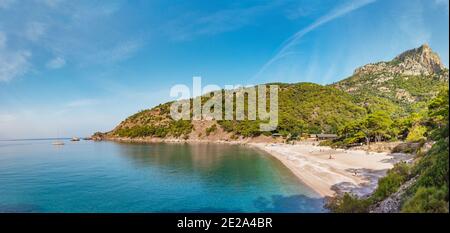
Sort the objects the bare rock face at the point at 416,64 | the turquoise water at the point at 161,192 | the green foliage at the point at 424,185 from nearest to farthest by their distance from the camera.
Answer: the green foliage at the point at 424,185 → the turquoise water at the point at 161,192 → the bare rock face at the point at 416,64

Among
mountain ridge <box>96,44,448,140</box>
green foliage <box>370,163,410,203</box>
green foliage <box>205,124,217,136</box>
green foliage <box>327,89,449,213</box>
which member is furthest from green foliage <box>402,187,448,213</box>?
green foliage <box>205,124,217,136</box>

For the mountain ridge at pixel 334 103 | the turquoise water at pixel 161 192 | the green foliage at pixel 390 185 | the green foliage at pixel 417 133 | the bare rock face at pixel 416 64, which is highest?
the bare rock face at pixel 416 64

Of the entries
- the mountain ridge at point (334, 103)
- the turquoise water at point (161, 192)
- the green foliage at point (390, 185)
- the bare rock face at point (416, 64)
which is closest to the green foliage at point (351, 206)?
the green foliage at point (390, 185)

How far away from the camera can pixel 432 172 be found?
8.95 m

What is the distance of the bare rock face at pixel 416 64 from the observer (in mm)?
149125

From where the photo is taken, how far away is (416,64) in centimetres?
15325

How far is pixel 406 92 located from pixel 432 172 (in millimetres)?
140405

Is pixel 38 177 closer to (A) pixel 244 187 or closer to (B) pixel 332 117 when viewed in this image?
(A) pixel 244 187

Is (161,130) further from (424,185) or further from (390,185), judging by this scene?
(424,185)

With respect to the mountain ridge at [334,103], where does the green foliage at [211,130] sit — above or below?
below

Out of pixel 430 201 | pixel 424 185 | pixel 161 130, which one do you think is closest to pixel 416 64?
pixel 161 130

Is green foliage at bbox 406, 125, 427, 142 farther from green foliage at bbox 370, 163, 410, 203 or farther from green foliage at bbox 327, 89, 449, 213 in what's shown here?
green foliage at bbox 370, 163, 410, 203

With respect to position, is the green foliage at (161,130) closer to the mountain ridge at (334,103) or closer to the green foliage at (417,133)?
the mountain ridge at (334,103)
